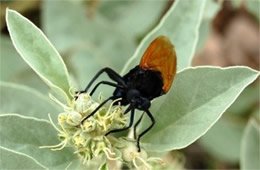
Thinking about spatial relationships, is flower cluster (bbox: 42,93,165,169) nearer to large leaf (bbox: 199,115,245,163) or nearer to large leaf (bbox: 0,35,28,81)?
large leaf (bbox: 0,35,28,81)

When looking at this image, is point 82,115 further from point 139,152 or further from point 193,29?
point 193,29

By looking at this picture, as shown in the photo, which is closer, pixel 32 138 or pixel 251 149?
pixel 32 138

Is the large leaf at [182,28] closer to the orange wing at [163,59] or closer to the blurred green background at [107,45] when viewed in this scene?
the orange wing at [163,59]

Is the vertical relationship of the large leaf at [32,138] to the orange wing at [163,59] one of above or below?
below

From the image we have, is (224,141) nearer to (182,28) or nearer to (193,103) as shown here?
(182,28)

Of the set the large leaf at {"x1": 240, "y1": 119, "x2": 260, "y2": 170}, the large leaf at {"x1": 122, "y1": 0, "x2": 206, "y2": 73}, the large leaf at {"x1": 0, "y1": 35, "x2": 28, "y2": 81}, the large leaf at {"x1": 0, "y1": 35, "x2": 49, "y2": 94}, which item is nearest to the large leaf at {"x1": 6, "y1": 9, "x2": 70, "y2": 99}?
the large leaf at {"x1": 122, "y1": 0, "x2": 206, "y2": 73}

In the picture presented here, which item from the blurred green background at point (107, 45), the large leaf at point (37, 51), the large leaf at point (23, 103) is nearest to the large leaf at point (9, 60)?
the blurred green background at point (107, 45)

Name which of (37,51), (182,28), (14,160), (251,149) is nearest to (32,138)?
(14,160)
